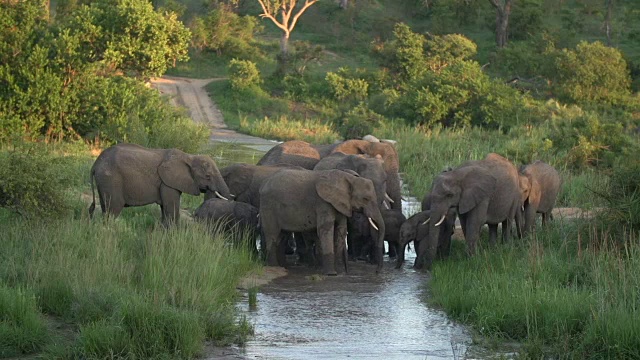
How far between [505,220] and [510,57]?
110 feet

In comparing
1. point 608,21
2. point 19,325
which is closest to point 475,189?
point 19,325

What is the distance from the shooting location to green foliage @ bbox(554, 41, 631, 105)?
39406 millimetres

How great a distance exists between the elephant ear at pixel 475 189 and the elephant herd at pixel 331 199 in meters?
0.01

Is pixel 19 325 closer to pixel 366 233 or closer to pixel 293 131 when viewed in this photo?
pixel 366 233

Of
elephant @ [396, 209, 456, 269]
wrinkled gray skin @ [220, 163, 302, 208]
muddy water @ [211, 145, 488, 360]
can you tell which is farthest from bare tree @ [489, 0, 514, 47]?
muddy water @ [211, 145, 488, 360]

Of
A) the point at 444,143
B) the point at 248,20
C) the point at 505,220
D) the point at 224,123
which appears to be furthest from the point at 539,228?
the point at 248,20

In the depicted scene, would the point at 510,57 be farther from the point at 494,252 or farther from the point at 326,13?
the point at 494,252

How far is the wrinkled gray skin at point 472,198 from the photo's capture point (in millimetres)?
13930

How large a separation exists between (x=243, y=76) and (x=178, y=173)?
31.7 metres

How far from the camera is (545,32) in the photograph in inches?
1981

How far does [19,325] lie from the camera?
30.9ft

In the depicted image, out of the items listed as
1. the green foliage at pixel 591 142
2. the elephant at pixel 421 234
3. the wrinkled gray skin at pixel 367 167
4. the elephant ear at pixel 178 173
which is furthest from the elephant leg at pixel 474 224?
the green foliage at pixel 591 142

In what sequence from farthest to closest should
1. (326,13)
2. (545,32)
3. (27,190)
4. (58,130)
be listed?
(326,13)
(545,32)
(58,130)
(27,190)

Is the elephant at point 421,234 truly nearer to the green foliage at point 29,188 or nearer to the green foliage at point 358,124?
the green foliage at point 29,188
